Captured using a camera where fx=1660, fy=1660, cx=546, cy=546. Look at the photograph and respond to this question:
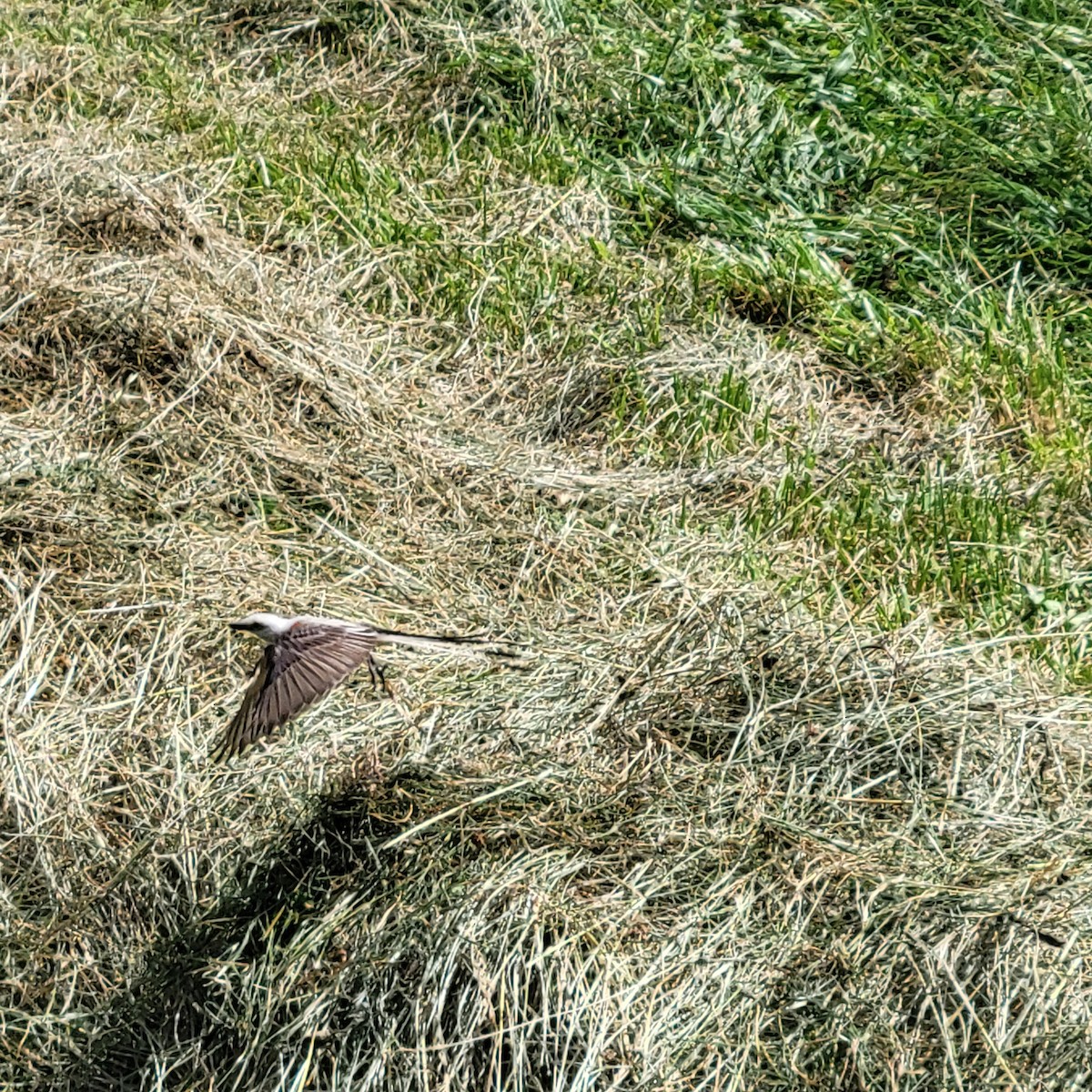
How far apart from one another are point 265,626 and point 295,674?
0.18 metres

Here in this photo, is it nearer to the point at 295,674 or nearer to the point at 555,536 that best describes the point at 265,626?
the point at 295,674

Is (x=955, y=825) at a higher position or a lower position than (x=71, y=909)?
higher

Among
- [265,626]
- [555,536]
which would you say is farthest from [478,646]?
[265,626]

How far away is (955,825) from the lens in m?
2.67

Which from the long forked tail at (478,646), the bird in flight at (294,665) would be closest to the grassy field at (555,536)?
the long forked tail at (478,646)

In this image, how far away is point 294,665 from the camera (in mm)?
2639

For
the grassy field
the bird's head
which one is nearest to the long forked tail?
the grassy field

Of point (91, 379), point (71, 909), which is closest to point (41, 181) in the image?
point (91, 379)

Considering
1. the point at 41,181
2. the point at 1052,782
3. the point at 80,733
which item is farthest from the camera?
the point at 41,181

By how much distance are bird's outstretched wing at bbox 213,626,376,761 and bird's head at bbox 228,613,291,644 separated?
43 mm

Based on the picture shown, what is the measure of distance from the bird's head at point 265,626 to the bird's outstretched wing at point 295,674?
0.04 metres

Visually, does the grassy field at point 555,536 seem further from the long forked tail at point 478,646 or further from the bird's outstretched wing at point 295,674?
the bird's outstretched wing at point 295,674

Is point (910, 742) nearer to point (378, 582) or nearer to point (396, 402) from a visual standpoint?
point (378, 582)

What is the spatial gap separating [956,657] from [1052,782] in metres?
0.35
